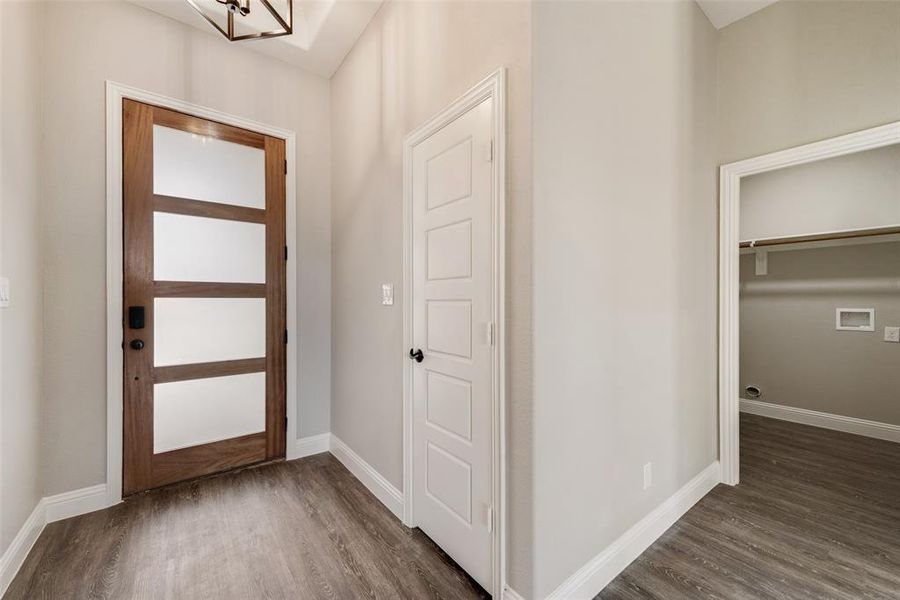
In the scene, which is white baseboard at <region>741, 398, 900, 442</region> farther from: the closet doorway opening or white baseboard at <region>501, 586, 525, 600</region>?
white baseboard at <region>501, 586, 525, 600</region>

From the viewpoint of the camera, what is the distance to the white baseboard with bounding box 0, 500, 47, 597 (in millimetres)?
1577

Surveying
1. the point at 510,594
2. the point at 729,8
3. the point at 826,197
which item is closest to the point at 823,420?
the point at 826,197

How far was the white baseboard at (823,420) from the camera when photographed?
3.13 m

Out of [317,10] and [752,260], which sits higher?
[317,10]

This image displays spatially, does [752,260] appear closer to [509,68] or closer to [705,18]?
[705,18]

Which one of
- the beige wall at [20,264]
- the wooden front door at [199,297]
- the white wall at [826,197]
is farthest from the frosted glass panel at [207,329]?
the white wall at [826,197]

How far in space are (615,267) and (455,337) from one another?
2.69ft

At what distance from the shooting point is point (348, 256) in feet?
9.11

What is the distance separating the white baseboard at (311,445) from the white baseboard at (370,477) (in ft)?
0.23

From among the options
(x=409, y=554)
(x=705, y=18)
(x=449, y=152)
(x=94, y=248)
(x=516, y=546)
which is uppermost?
(x=705, y=18)

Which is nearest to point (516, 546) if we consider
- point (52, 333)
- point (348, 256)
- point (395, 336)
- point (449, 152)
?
point (395, 336)

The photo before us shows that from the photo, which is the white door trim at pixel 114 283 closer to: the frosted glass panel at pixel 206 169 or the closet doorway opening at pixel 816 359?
the frosted glass panel at pixel 206 169

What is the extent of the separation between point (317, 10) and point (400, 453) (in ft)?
10.0

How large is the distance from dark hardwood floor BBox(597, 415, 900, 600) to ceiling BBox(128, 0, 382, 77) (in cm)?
357
